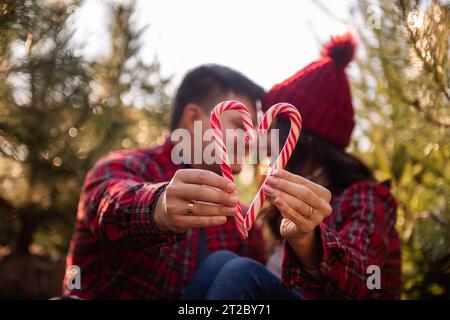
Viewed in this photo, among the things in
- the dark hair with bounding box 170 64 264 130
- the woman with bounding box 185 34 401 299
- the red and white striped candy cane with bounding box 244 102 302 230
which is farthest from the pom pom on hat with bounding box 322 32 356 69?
the red and white striped candy cane with bounding box 244 102 302 230

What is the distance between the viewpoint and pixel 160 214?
43.6 inches

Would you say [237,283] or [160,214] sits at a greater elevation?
[160,214]

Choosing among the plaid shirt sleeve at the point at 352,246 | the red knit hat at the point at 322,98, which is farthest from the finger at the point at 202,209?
the red knit hat at the point at 322,98

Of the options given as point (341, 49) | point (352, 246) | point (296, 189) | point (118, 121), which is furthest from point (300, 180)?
point (118, 121)

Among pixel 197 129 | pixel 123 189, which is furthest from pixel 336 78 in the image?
pixel 123 189

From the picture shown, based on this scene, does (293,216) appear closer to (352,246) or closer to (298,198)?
(298,198)

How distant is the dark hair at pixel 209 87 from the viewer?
1.82 m

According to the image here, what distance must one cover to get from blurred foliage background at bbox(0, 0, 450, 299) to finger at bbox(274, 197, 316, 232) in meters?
0.50

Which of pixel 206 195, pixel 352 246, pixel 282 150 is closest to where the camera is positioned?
pixel 206 195

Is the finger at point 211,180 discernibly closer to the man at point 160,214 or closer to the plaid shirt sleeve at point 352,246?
the man at point 160,214

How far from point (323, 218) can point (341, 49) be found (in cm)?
84

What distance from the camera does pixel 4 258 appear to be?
214 centimetres

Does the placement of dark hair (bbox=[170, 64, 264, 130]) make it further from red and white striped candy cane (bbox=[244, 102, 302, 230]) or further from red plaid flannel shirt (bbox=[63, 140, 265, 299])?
red and white striped candy cane (bbox=[244, 102, 302, 230])

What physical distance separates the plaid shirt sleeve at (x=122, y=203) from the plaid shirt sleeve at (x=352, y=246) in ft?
1.09
